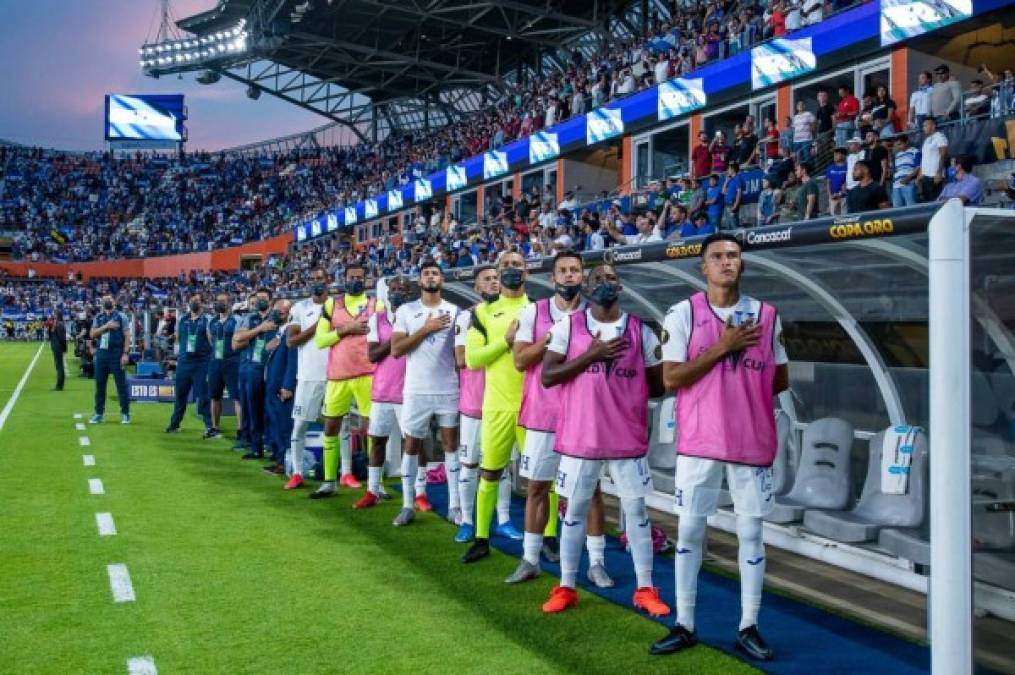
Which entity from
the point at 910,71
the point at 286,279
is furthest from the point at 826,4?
the point at 286,279

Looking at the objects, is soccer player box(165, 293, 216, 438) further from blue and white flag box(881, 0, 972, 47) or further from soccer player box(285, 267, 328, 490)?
blue and white flag box(881, 0, 972, 47)

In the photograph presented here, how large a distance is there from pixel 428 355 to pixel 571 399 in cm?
296

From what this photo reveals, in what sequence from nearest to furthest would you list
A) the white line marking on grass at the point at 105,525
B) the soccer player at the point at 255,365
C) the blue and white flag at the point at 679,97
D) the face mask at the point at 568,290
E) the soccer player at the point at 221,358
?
1. the face mask at the point at 568,290
2. the white line marking on grass at the point at 105,525
3. the soccer player at the point at 255,365
4. the soccer player at the point at 221,358
5. the blue and white flag at the point at 679,97

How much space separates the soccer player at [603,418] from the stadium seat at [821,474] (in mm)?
1910

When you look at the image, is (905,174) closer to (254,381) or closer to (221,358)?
(254,381)

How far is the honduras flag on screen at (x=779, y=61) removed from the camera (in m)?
20.5

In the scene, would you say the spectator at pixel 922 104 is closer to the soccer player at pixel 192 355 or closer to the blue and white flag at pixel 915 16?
the blue and white flag at pixel 915 16

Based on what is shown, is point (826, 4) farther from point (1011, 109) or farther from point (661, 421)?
point (661, 421)

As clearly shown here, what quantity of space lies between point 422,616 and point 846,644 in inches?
98.2

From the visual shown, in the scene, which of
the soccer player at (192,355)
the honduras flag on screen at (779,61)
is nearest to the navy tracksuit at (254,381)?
the soccer player at (192,355)

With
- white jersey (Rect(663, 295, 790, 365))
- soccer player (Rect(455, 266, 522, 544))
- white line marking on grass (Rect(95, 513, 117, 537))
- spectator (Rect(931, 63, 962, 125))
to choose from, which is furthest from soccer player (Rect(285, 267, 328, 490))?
spectator (Rect(931, 63, 962, 125))

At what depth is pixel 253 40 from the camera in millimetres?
48875

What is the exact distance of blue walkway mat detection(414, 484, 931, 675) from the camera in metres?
5.52

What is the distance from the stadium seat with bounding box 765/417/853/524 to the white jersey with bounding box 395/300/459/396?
3017 mm
